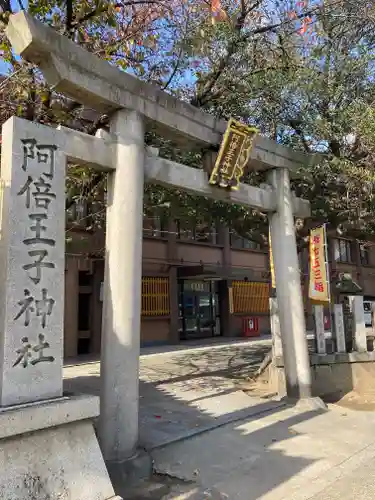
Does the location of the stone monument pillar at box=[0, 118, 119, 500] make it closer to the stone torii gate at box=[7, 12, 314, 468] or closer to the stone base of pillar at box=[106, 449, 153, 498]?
the stone torii gate at box=[7, 12, 314, 468]

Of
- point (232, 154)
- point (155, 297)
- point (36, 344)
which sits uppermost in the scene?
point (232, 154)

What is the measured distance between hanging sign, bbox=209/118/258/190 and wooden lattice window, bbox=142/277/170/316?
1008 cm

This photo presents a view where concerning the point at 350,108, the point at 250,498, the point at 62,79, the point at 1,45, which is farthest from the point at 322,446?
the point at 1,45

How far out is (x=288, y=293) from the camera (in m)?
7.70

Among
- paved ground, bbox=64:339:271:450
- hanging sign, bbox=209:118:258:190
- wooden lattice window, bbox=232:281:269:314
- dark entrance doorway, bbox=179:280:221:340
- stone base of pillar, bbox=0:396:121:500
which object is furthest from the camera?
wooden lattice window, bbox=232:281:269:314

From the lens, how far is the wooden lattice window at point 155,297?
53.7 feet

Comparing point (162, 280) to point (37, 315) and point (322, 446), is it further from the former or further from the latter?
point (37, 315)

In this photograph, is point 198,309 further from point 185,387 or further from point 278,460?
point 278,460

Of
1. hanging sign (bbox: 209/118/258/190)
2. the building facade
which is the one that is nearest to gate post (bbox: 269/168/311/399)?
hanging sign (bbox: 209/118/258/190)

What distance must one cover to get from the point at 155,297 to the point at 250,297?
5.98 metres

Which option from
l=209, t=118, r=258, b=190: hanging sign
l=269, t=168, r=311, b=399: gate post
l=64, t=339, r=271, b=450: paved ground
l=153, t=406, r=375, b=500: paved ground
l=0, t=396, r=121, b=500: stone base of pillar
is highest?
l=209, t=118, r=258, b=190: hanging sign

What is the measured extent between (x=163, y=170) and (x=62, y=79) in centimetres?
168

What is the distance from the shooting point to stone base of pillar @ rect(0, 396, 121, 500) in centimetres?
321

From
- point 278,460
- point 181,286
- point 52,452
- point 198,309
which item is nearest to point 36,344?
point 52,452
